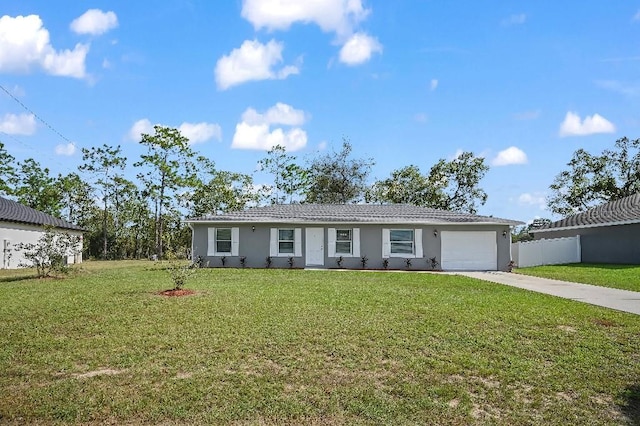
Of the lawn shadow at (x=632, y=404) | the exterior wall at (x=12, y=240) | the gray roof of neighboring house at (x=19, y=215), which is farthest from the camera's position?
the gray roof of neighboring house at (x=19, y=215)

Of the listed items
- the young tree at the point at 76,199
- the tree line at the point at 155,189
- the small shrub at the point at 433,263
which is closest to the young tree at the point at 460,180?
the tree line at the point at 155,189

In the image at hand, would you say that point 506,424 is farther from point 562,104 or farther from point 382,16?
point 562,104

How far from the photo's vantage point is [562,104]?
60.1ft

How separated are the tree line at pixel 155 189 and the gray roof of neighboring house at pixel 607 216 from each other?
35.4ft

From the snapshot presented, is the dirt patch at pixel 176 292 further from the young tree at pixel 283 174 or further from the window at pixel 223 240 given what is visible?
the young tree at pixel 283 174

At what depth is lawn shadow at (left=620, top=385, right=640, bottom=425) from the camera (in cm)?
429

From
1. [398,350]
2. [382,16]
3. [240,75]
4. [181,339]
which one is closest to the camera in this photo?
[398,350]

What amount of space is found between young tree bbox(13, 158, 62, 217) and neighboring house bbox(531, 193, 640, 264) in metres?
38.2

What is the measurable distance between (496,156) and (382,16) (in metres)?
27.7

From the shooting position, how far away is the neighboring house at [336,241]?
2033 centimetres

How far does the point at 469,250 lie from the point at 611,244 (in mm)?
9157

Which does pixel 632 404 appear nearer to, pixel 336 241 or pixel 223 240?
pixel 336 241

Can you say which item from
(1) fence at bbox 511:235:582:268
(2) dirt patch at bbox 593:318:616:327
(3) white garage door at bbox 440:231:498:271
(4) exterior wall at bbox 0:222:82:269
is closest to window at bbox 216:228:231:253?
(4) exterior wall at bbox 0:222:82:269

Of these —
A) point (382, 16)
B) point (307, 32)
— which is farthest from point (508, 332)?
point (307, 32)
